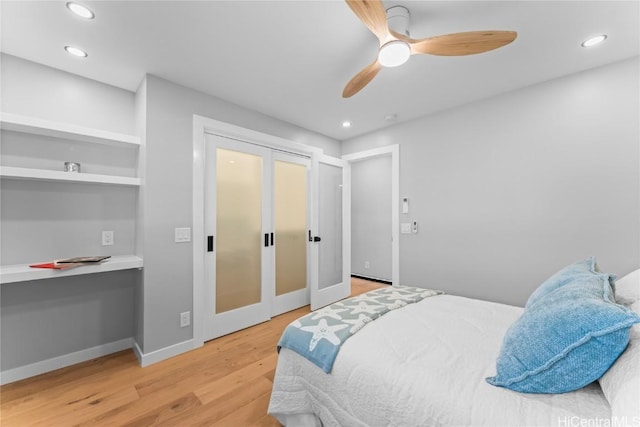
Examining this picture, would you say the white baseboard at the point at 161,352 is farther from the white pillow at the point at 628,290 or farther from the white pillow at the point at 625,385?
the white pillow at the point at 628,290

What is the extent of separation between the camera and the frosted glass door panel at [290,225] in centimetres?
343

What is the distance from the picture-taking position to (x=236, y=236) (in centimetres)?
297

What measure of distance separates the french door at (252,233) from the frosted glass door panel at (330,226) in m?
0.22

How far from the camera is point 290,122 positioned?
11.5ft

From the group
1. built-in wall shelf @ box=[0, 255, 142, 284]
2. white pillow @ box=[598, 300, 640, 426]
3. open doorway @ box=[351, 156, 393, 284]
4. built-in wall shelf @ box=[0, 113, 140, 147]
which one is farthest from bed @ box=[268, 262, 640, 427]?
open doorway @ box=[351, 156, 393, 284]

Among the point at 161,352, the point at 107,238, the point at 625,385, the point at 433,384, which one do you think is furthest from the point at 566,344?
the point at 107,238

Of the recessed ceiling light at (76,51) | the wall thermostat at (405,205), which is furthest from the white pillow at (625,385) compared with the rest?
the recessed ceiling light at (76,51)

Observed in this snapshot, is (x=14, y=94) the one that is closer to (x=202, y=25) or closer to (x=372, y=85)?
(x=202, y=25)

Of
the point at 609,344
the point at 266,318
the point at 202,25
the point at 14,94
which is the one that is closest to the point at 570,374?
the point at 609,344

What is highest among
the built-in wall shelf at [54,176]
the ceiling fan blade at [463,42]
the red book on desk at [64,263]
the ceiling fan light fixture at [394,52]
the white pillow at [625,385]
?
the ceiling fan blade at [463,42]

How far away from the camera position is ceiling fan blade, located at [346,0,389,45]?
1.27 meters

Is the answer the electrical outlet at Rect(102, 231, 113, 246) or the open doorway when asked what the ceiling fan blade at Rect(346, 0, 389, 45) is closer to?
the electrical outlet at Rect(102, 231, 113, 246)

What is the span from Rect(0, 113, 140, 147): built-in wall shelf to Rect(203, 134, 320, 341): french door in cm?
76

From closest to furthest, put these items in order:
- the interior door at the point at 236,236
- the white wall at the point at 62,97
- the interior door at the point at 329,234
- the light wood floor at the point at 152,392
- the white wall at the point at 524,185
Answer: the light wood floor at the point at 152,392 < the white wall at the point at 62,97 < the white wall at the point at 524,185 < the interior door at the point at 236,236 < the interior door at the point at 329,234
